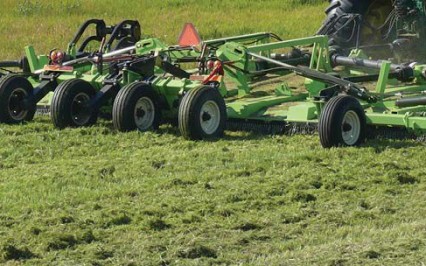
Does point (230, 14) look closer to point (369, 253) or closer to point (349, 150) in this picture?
point (349, 150)

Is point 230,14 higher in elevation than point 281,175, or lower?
higher

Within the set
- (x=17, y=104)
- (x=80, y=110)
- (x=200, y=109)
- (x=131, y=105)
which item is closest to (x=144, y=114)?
(x=131, y=105)

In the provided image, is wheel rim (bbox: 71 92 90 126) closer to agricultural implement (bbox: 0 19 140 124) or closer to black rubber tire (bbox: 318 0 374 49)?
agricultural implement (bbox: 0 19 140 124)

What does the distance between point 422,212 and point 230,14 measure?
14.2 metres

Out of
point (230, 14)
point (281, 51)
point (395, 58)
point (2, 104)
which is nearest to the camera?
point (2, 104)

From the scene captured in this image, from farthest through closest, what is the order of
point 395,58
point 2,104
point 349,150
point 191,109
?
point 395,58 → point 2,104 → point 191,109 → point 349,150

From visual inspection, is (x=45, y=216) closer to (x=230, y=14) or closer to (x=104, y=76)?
(x=104, y=76)

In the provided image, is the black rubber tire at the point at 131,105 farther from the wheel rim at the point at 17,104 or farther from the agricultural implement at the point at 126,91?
the wheel rim at the point at 17,104

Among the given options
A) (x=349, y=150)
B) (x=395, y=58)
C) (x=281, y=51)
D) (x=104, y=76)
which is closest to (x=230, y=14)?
(x=281, y=51)

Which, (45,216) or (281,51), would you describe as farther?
(281,51)

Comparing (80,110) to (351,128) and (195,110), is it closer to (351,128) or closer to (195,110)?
(195,110)

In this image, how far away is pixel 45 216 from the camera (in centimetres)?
680

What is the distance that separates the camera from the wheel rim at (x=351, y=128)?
916 cm

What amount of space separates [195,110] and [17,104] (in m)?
2.19
